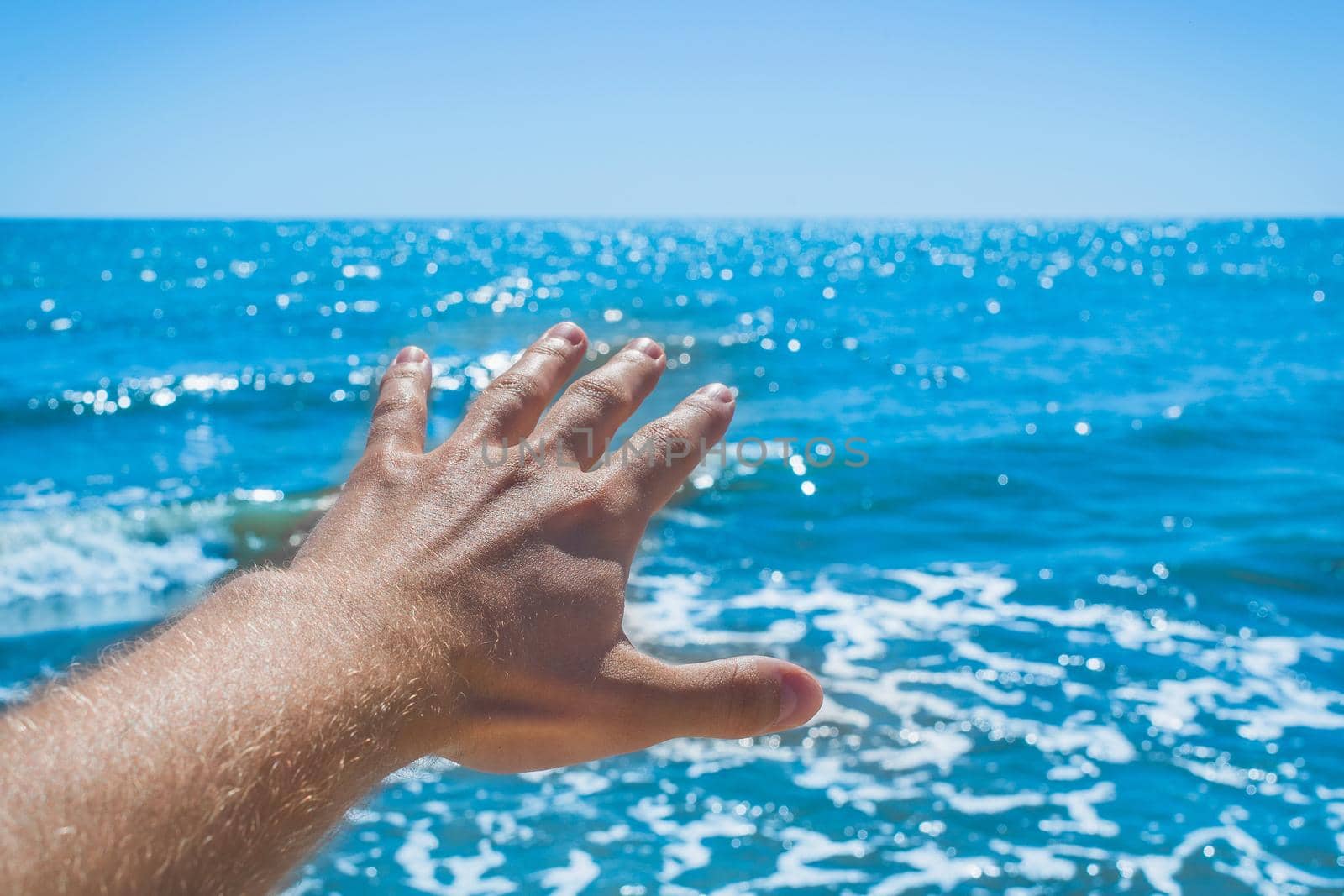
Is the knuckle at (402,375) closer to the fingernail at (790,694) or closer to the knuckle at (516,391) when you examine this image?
the knuckle at (516,391)

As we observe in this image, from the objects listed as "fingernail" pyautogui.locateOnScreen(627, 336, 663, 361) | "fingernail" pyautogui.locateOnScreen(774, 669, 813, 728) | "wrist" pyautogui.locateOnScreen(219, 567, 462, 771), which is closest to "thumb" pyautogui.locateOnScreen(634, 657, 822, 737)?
"fingernail" pyautogui.locateOnScreen(774, 669, 813, 728)

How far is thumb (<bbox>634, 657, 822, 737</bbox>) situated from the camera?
169 cm

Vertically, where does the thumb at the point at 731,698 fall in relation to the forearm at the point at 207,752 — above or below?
below

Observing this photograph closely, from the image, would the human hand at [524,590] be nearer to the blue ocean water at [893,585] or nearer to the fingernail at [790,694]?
the fingernail at [790,694]

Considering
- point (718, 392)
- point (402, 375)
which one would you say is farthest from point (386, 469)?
point (718, 392)

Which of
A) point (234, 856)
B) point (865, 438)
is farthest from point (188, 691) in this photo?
point (865, 438)

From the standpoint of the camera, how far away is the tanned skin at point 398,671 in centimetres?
112

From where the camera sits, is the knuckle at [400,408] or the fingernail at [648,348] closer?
the knuckle at [400,408]

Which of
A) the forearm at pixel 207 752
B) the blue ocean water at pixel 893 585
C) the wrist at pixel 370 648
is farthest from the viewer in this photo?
the blue ocean water at pixel 893 585

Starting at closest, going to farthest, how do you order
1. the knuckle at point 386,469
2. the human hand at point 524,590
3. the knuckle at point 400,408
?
the human hand at point 524,590
the knuckle at point 386,469
the knuckle at point 400,408

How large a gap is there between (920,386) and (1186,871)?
12943mm

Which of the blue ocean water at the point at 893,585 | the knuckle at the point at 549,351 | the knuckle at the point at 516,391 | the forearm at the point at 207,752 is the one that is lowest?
the blue ocean water at the point at 893,585

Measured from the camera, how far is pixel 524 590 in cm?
167

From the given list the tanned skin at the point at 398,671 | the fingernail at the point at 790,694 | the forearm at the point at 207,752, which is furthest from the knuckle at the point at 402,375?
the fingernail at the point at 790,694
